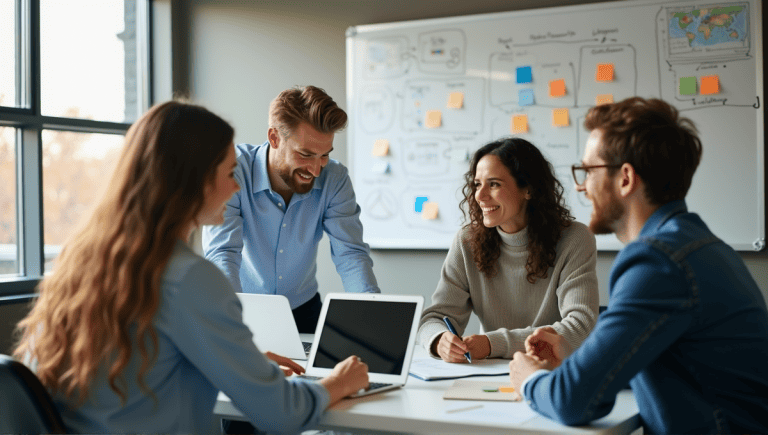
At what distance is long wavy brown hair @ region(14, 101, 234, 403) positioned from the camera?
3.84 feet

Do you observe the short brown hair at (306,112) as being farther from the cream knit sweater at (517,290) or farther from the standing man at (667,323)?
the standing man at (667,323)

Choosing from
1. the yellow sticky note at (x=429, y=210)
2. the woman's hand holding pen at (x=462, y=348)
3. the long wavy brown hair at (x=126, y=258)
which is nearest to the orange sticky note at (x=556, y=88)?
the yellow sticky note at (x=429, y=210)

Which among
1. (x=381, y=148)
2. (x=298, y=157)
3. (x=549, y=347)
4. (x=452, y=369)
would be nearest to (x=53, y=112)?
(x=381, y=148)

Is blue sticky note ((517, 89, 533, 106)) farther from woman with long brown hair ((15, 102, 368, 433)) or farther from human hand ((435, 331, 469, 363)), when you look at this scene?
woman with long brown hair ((15, 102, 368, 433))

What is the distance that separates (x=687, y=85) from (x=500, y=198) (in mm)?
1426

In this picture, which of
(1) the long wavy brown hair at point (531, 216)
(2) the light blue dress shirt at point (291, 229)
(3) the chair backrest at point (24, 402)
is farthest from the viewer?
(2) the light blue dress shirt at point (291, 229)

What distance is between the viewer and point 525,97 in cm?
344

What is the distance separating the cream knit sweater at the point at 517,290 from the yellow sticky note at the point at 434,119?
56.2 inches

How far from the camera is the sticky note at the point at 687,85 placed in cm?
313

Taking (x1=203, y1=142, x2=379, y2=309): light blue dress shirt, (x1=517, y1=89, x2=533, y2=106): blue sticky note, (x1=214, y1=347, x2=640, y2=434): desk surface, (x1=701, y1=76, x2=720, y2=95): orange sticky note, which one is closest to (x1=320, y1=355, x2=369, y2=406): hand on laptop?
(x1=214, y1=347, x2=640, y2=434): desk surface

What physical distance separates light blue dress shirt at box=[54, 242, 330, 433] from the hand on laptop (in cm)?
16

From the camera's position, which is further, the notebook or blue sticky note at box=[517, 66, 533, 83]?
blue sticky note at box=[517, 66, 533, 83]

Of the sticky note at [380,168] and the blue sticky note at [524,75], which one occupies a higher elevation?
the blue sticky note at [524,75]

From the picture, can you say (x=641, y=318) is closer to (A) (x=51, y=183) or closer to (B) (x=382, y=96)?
(B) (x=382, y=96)
